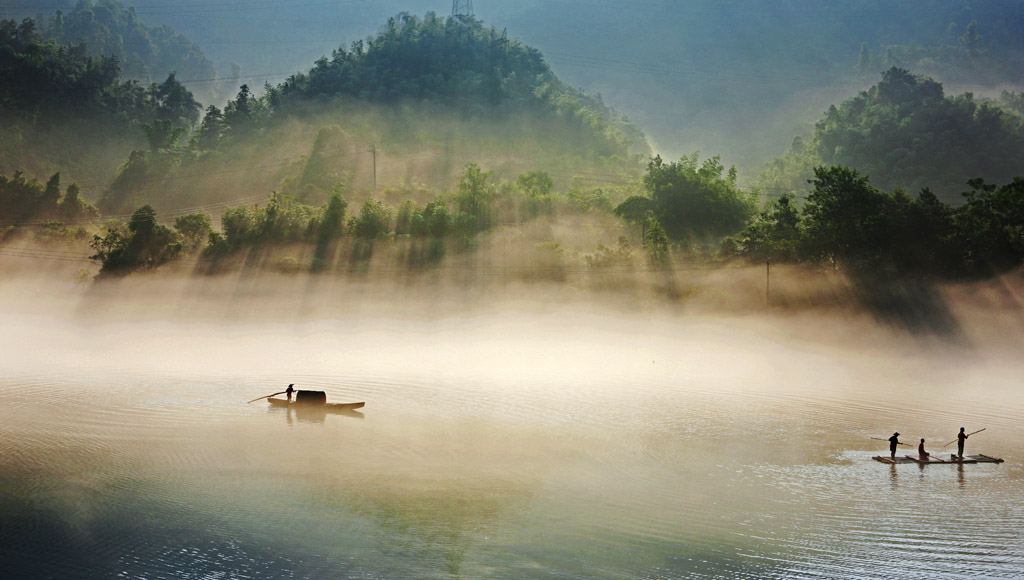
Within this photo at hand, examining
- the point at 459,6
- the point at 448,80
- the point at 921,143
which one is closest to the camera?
the point at 921,143

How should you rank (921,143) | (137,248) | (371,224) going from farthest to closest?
(921,143) → (371,224) → (137,248)

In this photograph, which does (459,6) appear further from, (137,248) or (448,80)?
(137,248)

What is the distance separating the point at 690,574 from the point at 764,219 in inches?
2258

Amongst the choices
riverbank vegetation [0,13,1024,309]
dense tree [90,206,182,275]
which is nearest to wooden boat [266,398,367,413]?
riverbank vegetation [0,13,1024,309]

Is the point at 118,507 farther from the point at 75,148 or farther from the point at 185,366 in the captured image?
the point at 75,148

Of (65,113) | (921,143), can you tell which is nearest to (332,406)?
(921,143)

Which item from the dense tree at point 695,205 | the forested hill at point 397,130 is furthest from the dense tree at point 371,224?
the forested hill at point 397,130

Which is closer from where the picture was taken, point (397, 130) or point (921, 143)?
point (921, 143)

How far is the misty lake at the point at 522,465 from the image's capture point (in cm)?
2270

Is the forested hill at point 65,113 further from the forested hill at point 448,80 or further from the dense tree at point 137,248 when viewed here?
the dense tree at point 137,248

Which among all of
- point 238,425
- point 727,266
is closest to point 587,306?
point 727,266

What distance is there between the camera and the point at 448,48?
156 m

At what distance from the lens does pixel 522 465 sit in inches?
1198

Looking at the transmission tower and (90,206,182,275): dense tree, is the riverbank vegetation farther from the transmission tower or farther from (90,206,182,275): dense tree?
the transmission tower
